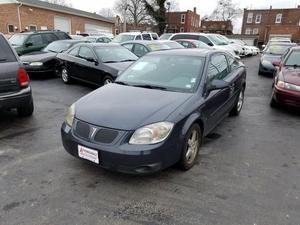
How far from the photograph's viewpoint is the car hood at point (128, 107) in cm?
294

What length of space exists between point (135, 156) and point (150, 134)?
283 millimetres

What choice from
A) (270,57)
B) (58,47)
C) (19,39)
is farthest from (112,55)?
(270,57)

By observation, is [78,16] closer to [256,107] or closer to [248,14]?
[256,107]

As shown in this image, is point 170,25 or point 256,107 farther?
point 170,25

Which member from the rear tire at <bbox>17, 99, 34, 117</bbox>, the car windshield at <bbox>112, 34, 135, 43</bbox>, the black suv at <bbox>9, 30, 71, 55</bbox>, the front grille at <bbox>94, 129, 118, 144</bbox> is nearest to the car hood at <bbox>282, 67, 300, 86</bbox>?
the front grille at <bbox>94, 129, 118, 144</bbox>

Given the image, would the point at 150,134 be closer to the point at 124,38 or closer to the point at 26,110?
the point at 26,110

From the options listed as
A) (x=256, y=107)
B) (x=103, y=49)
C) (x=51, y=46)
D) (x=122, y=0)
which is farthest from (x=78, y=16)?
(x=256, y=107)

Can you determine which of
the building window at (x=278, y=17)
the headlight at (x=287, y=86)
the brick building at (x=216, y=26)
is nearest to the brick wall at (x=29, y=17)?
the headlight at (x=287, y=86)

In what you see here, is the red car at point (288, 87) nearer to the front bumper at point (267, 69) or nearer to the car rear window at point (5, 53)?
the front bumper at point (267, 69)

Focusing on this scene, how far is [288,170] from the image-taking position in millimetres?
3498

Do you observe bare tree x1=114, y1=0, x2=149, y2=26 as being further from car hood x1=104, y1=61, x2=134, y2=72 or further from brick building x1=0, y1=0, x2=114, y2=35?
car hood x1=104, y1=61, x2=134, y2=72

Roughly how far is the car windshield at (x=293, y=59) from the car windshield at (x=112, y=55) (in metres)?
4.38

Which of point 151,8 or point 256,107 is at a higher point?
point 151,8

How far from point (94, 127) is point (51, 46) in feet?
30.3
